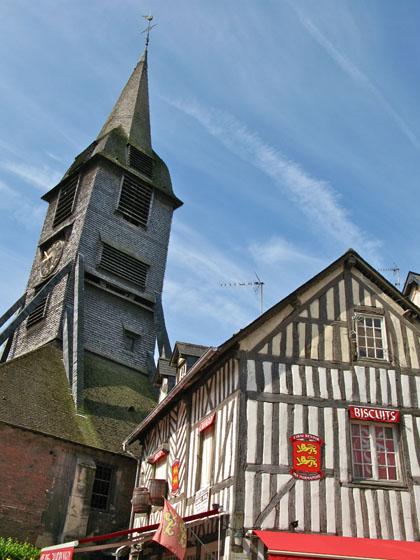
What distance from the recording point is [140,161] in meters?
25.3

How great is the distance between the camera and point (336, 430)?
8562 millimetres

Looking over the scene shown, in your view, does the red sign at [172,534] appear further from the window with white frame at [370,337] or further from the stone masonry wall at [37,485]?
the stone masonry wall at [37,485]

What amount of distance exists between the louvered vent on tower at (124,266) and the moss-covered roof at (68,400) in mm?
3771

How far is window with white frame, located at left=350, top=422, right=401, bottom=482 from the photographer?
27.7 ft

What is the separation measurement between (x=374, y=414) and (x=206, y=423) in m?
2.70

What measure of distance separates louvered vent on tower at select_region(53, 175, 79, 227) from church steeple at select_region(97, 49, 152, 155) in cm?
292

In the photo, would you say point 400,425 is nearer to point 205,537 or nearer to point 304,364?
point 304,364

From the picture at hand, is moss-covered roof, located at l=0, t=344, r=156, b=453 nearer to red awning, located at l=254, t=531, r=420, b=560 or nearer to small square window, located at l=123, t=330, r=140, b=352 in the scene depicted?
small square window, located at l=123, t=330, r=140, b=352

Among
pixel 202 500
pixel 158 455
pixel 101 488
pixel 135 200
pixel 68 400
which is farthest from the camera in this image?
pixel 135 200

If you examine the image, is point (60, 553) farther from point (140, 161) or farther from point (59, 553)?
point (140, 161)

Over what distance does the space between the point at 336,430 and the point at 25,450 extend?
8.40 meters

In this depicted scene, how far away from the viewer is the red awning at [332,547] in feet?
23.1

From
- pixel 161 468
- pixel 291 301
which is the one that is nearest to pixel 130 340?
pixel 161 468

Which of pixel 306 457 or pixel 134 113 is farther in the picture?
pixel 134 113
